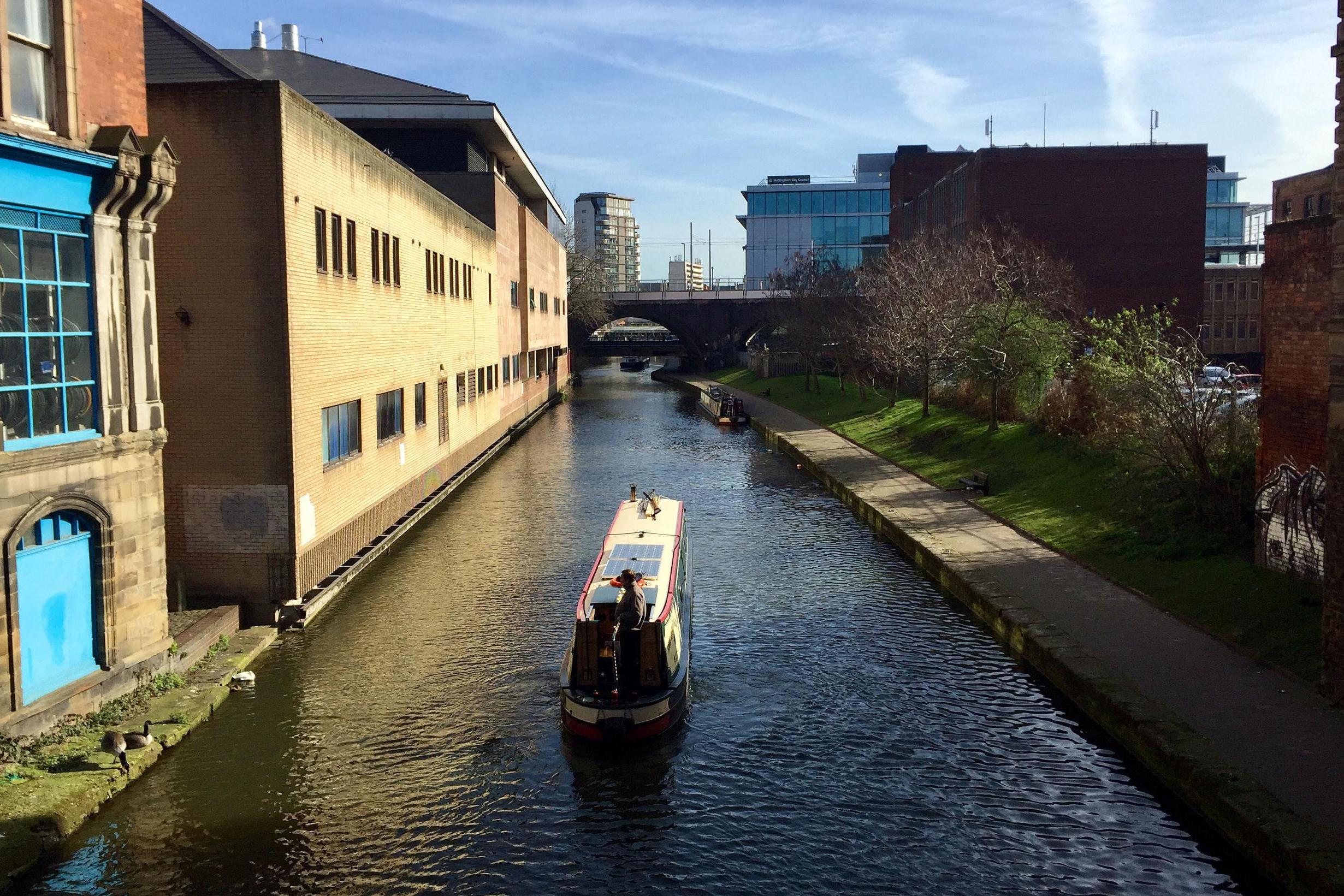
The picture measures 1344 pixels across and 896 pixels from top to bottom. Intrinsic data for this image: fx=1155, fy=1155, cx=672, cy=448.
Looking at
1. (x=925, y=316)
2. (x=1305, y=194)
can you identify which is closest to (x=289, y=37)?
(x=925, y=316)

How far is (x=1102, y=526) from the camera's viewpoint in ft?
71.3

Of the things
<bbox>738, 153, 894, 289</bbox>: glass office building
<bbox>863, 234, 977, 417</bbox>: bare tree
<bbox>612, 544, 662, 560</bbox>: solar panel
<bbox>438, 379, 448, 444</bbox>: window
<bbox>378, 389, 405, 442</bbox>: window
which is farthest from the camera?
<bbox>738, 153, 894, 289</bbox>: glass office building

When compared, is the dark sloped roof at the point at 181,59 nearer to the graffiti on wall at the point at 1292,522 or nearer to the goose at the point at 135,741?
the goose at the point at 135,741

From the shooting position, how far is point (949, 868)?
10.3 m

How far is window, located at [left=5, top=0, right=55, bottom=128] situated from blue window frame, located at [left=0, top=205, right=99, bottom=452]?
1.08 meters

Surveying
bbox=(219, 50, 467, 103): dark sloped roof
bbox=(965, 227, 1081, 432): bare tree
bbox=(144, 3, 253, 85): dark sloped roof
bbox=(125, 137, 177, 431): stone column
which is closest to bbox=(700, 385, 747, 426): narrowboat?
bbox=(965, 227, 1081, 432): bare tree

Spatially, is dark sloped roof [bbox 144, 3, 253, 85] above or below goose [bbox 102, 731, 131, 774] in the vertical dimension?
above

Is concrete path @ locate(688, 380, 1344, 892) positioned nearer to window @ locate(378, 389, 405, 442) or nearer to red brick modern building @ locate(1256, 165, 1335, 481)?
red brick modern building @ locate(1256, 165, 1335, 481)

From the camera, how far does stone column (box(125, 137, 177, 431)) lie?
13.3 meters

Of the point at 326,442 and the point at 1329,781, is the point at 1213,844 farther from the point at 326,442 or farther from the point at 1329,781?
the point at 326,442

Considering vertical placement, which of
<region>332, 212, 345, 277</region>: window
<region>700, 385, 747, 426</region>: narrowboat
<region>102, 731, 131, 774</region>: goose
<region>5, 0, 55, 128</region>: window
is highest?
<region>5, 0, 55, 128</region>: window

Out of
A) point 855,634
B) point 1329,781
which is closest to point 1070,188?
point 855,634

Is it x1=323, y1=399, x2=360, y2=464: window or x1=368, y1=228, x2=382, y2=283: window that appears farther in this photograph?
x1=368, y1=228, x2=382, y2=283: window

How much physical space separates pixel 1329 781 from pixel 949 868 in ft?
11.5
